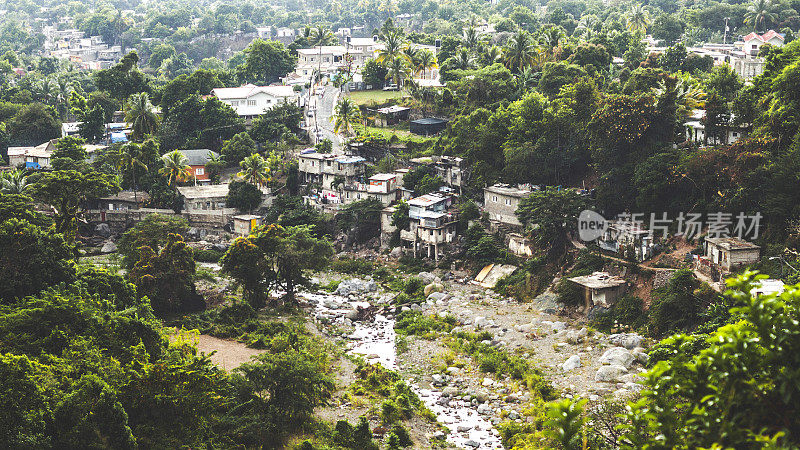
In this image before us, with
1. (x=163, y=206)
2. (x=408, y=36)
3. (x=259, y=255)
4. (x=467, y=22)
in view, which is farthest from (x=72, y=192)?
(x=467, y=22)

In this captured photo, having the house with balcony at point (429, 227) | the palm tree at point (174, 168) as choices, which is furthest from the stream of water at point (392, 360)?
the palm tree at point (174, 168)

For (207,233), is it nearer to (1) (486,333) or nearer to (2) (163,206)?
(2) (163,206)

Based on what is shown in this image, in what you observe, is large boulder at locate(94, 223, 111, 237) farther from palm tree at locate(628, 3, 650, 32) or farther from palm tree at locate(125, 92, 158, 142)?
palm tree at locate(628, 3, 650, 32)

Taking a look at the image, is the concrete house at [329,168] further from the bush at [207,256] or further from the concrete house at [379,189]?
the bush at [207,256]

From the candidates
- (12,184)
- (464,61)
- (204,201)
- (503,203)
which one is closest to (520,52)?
(464,61)

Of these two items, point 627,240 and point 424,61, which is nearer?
point 627,240

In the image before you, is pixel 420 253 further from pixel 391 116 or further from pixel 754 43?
pixel 754 43
